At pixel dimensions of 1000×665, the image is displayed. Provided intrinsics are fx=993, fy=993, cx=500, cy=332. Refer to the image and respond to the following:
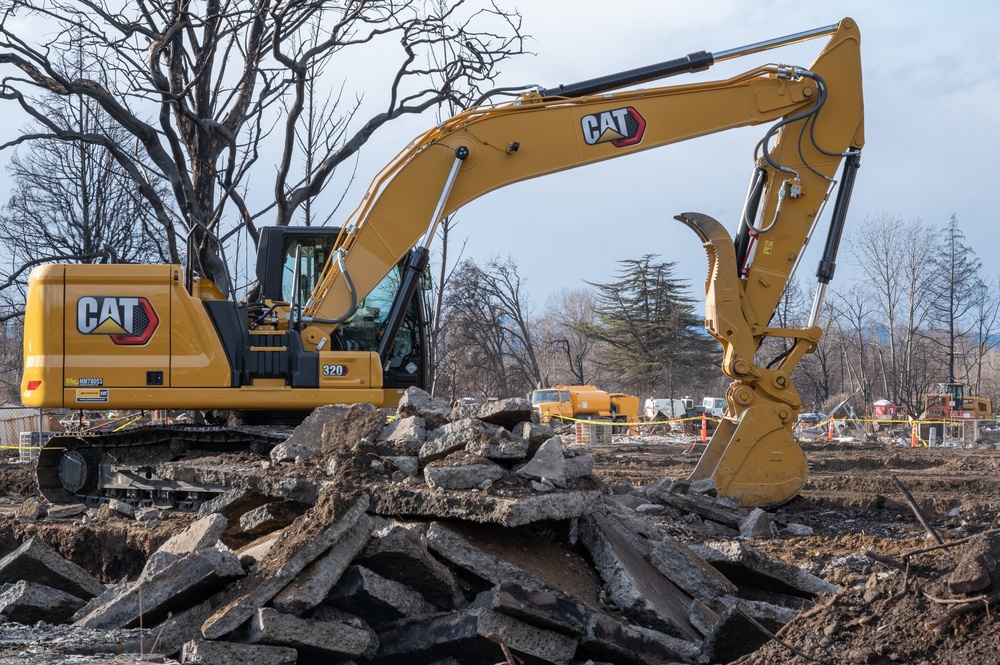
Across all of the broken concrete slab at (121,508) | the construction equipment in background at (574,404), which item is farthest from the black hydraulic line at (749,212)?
the construction equipment in background at (574,404)

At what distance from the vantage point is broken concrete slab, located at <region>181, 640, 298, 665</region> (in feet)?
14.5

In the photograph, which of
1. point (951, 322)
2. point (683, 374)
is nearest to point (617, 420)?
point (683, 374)

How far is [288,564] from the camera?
487cm

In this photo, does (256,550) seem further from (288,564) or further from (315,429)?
(315,429)

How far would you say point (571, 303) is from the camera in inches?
2864

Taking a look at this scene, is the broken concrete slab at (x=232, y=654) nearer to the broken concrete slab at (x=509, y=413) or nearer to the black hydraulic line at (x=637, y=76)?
the broken concrete slab at (x=509, y=413)

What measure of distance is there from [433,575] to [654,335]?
144 ft

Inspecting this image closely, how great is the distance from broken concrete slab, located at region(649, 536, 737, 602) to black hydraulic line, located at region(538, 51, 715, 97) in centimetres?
557

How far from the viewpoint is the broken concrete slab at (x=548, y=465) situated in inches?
236

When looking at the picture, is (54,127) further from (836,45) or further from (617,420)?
(617,420)

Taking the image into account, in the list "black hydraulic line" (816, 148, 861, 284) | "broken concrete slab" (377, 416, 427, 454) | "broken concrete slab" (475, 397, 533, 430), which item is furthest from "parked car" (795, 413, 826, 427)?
"broken concrete slab" (377, 416, 427, 454)

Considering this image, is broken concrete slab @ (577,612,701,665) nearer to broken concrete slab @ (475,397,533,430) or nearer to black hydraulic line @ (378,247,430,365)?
broken concrete slab @ (475,397,533,430)

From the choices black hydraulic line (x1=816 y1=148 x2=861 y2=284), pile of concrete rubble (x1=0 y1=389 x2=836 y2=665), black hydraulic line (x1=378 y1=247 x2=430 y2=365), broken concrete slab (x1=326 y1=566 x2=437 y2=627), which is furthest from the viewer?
black hydraulic line (x1=816 y1=148 x2=861 y2=284)

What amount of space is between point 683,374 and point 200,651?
44.8 metres
